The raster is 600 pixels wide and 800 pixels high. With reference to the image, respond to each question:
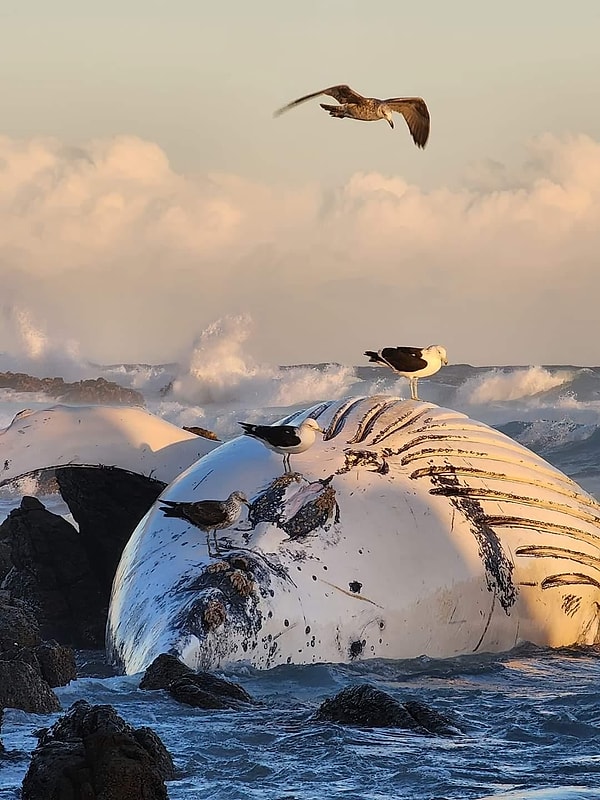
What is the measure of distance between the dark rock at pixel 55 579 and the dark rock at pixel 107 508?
0.09 m

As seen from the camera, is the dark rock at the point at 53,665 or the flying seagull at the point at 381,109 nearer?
the dark rock at the point at 53,665

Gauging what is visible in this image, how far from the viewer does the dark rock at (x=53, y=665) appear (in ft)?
23.1

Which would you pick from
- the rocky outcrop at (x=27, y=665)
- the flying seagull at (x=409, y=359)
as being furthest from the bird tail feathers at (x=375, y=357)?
the rocky outcrop at (x=27, y=665)

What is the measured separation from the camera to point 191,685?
6.59 metres

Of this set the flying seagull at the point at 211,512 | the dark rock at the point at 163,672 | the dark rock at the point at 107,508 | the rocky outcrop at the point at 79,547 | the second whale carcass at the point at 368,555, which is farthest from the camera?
the dark rock at the point at 107,508

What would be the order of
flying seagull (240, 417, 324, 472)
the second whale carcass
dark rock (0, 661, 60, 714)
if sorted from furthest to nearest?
flying seagull (240, 417, 324, 472) → the second whale carcass → dark rock (0, 661, 60, 714)

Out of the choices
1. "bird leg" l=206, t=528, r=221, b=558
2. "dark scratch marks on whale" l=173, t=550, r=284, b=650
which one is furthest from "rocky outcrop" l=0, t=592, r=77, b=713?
"bird leg" l=206, t=528, r=221, b=558

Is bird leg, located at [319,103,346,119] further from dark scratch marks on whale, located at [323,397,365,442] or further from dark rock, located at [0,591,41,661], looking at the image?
dark rock, located at [0,591,41,661]

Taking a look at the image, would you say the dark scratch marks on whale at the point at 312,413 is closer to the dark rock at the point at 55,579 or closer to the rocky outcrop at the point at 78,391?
the dark rock at the point at 55,579

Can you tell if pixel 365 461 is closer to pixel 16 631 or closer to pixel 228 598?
pixel 228 598

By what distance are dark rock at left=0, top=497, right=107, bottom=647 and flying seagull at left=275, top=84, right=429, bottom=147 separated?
3.54 m

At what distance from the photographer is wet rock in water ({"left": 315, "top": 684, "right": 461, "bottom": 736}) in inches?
242

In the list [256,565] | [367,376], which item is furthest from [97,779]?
[367,376]

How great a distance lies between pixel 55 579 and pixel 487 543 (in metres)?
3.57
